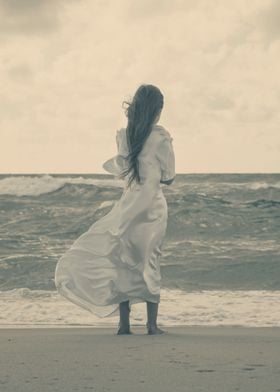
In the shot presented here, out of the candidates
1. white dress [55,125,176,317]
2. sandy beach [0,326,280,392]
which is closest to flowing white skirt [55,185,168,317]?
white dress [55,125,176,317]

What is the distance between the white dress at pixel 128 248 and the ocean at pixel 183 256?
5.73ft

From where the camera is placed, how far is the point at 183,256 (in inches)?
536

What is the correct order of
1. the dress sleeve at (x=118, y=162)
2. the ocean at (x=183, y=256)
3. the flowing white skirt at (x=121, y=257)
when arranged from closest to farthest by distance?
the flowing white skirt at (x=121, y=257) < the dress sleeve at (x=118, y=162) < the ocean at (x=183, y=256)

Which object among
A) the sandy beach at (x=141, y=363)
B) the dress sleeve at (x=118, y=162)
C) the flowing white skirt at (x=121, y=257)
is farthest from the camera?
the dress sleeve at (x=118, y=162)

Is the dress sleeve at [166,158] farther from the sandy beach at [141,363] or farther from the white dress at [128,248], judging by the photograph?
the sandy beach at [141,363]

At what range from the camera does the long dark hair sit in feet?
18.5

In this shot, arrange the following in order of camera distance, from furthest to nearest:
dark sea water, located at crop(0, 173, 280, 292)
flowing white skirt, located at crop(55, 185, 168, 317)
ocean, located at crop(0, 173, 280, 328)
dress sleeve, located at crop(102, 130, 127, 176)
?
dark sea water, located at crop(0, 173, 280, 292), ocean, located at crop(0, 173, 280, 328), dress sleeve, located at crop(102, 130, 127, 176), flowing white skirt, located at crop(55, 185, 168, 317)

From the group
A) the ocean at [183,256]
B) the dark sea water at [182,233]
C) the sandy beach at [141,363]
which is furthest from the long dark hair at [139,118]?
the dark sea water at [182,233]

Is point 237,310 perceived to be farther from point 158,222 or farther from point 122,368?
point 122,368

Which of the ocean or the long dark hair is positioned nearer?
the long dark hair

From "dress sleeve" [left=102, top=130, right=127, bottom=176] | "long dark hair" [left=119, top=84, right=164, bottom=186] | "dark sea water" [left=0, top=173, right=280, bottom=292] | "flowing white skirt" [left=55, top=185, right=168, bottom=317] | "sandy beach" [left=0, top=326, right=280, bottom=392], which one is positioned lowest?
"dark sea water" [left=0, top=173, right=280, bottom=292]

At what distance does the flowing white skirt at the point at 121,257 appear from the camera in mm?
5605

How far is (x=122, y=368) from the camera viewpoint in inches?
164

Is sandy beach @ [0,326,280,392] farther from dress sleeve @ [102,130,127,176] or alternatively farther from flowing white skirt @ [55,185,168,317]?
dress sleeve @ [102,130,127,176]
